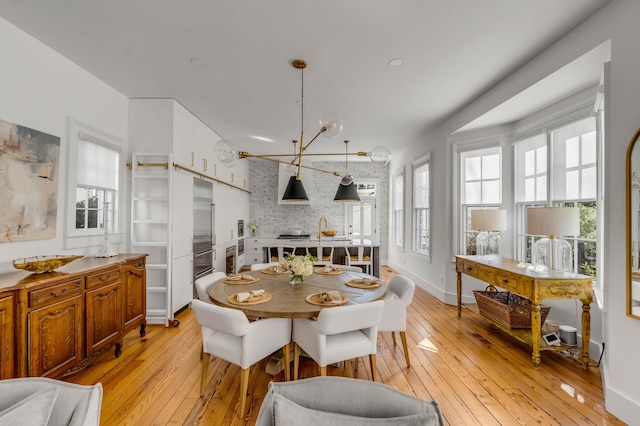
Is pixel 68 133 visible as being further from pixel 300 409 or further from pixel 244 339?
pixel 300 409

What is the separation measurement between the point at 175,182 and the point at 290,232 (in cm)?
425

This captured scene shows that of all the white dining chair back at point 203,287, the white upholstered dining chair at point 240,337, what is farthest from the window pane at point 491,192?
the white dining chair back at point 203,287

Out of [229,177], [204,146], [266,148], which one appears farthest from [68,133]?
[266,148]

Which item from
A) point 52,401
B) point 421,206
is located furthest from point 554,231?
point 52,401

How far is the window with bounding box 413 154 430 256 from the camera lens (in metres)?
5.57

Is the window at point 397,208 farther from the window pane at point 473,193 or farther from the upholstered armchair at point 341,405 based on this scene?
the upholstered armchair at point 341,405

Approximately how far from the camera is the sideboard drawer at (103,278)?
8.29 ft

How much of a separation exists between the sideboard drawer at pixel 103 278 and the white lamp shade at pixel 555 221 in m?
4.13

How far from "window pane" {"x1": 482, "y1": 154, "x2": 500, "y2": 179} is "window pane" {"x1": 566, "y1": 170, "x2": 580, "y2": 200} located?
3.62 ft

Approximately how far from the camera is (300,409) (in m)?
0.88

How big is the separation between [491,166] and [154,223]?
4856 millimetres

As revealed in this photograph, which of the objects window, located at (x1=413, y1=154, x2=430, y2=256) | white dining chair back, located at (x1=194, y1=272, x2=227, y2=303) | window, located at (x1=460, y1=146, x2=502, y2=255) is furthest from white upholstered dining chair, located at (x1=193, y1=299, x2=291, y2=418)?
window, located at (x1=413, y1=154, x2=430, y2=256)

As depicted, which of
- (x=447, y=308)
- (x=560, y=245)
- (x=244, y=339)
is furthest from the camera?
(x=447, y=308)

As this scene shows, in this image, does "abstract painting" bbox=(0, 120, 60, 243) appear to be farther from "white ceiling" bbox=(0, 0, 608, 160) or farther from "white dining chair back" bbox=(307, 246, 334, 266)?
"white dining chair back" bbox=(307, 246, 334, 266)
